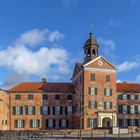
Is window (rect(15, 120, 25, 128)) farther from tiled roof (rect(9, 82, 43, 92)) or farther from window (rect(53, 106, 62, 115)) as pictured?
window (rect(53, 106, 62, 115))

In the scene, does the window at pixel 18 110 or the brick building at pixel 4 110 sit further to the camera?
the window at pixel 18 110

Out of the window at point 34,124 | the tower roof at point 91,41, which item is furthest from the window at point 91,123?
the tower roof at point 91,41

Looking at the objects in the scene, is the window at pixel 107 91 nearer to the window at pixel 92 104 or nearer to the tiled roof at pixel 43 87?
the window at pixel 92 104

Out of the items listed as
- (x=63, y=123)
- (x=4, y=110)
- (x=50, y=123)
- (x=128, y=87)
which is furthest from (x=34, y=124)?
(x=128, y=87)

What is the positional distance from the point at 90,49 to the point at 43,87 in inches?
458

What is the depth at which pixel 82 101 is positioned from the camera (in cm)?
6881

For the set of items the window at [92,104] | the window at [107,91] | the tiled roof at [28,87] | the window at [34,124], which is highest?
the tiled roof at [28,87]

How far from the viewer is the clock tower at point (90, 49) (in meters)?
72.4

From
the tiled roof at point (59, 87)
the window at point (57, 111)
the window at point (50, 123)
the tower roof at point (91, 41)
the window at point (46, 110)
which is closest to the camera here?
the window at point (50, 123)

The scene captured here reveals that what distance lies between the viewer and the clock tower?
72.4 metres

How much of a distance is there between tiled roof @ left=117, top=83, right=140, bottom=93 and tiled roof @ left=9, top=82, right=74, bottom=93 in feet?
30.9

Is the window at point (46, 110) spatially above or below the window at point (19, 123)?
above

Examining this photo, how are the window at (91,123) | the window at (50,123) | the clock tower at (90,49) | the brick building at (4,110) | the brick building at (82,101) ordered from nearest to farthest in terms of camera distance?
the window at (91,123)
the brick building at (82,101)
the brick building at (4,110)
the window at (50,123)
the clock tower at (90,49)

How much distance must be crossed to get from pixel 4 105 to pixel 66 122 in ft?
39.3
